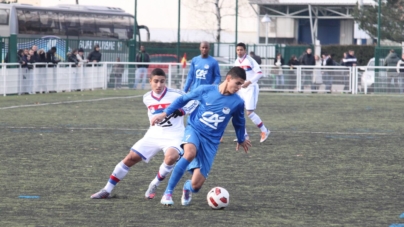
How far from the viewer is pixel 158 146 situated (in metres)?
8.77

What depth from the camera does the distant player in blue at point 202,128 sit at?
827 cm

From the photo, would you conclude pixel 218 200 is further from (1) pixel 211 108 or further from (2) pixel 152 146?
(2) pixel 152 146

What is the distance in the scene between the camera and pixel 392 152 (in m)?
13.4

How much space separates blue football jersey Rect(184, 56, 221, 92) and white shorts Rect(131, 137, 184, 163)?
588 centimetres

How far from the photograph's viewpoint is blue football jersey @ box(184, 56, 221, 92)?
1465 centimetres

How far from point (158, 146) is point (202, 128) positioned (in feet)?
2.03

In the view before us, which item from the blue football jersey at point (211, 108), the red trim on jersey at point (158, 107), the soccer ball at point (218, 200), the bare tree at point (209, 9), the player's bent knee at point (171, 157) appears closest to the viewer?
the soccer ball at point (218, 200)

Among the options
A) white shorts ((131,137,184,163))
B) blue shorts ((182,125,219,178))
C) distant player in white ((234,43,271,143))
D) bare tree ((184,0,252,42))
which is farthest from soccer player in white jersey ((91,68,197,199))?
bare tree ((184,0,252,42))

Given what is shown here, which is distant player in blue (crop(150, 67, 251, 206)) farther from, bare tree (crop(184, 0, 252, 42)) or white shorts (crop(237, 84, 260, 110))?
bare tree (crop(184, 0, 252, 42))

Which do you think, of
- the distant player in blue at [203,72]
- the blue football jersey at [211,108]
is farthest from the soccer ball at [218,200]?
the distant player in blue at [203,72]

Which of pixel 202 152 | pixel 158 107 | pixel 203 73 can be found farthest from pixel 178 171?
pixel 203 73

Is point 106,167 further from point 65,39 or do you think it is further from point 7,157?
point 65,39

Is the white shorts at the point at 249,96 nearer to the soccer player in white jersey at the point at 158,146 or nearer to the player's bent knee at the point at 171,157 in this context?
the soccer player in white jersey at the point at 158,146

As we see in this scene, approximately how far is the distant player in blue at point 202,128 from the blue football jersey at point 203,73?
243 inches
